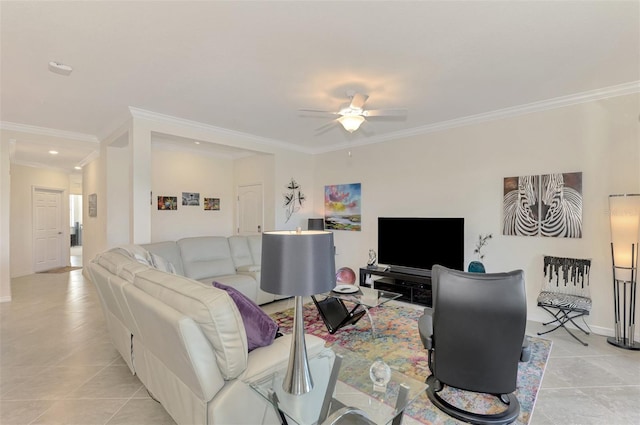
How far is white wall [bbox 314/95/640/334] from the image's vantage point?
3410mm

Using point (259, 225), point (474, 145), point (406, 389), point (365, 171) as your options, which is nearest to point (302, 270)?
point (406, 389)

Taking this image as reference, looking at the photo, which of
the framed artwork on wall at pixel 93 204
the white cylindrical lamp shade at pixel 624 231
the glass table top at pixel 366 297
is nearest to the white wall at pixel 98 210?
the framed artwork on wall at pixel 93 204

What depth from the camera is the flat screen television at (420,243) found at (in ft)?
14.1

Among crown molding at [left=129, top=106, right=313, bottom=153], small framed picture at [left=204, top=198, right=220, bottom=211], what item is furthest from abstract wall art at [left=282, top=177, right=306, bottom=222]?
small framed picture at [left=204, top=198, right=220, bottom=211]

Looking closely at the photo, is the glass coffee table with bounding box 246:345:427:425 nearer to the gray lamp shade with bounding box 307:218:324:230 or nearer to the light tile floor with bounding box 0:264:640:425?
the light tile floor with bounding box 0:264:640:425

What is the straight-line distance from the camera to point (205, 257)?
4.49 meters

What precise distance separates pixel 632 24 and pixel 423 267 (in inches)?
128

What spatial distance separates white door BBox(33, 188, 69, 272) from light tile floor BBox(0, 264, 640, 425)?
14.6ft

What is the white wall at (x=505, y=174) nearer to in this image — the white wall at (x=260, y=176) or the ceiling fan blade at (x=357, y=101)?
the white wall at (x=260, y=176)

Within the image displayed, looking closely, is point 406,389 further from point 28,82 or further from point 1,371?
point 28,82

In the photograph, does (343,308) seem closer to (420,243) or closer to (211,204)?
(420,243)

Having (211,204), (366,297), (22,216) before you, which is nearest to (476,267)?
(366,297)

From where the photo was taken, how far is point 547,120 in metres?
3.77

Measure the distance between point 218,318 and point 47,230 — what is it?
877cm
